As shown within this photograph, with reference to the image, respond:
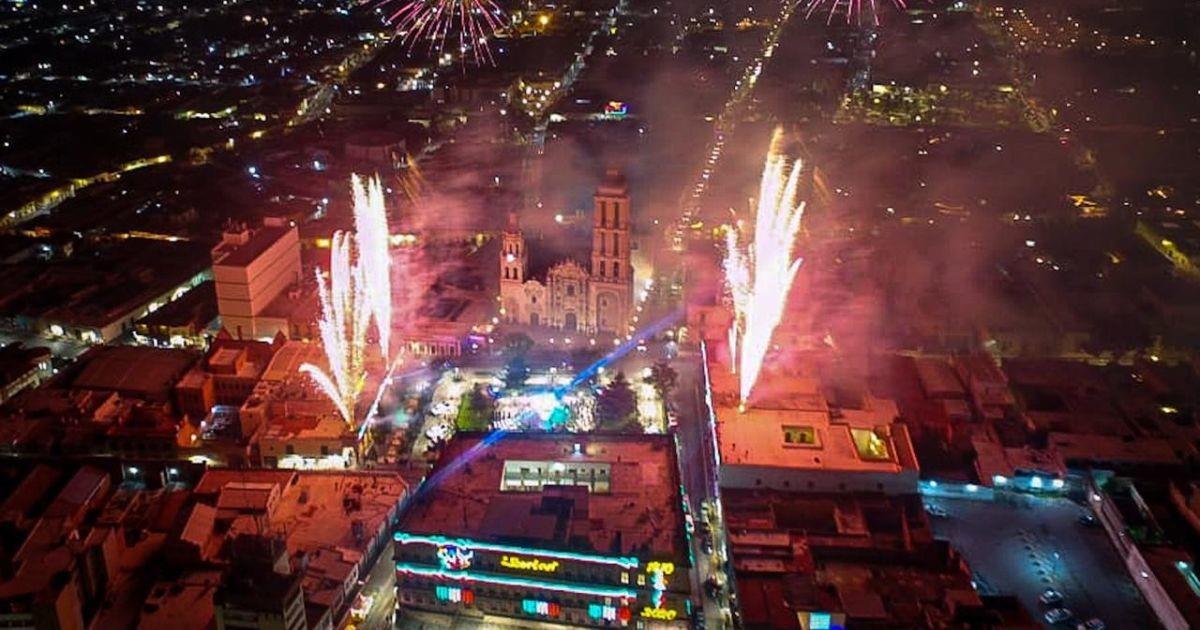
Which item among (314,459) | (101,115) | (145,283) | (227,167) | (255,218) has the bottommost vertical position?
(314,459)

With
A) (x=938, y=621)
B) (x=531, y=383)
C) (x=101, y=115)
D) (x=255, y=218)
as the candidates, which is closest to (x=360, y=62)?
(x=101, y=115)

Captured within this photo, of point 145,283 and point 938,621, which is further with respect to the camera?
point 145,283

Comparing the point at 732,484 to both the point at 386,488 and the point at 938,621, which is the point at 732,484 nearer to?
the point at 938,621

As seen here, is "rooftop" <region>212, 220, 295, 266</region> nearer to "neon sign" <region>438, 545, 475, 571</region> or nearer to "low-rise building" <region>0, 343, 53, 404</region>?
"low-rise building" <region>0, 343, 53, 404</region>

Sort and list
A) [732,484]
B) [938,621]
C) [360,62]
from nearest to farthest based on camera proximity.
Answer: [938,621]
[732,484]
[360,62]

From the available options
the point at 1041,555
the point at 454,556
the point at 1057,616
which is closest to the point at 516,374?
the point at 454,556

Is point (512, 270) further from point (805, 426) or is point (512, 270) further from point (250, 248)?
point (805, 426)

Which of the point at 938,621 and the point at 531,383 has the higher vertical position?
the point at 531,383

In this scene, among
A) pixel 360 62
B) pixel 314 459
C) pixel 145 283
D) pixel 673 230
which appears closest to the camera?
pixel 314 459
